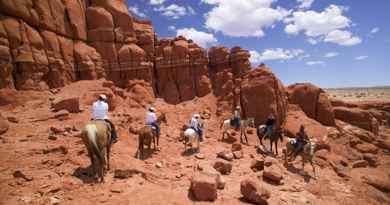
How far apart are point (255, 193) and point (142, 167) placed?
4.43m

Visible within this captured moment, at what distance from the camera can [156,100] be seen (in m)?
21.5

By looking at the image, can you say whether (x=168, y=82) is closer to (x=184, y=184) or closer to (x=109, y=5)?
(x=109, y=5)

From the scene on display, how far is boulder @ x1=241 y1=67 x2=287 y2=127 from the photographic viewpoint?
59.9ft

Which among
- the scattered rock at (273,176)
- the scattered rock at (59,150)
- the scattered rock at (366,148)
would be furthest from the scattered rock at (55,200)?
the scattered rock at (366,148)

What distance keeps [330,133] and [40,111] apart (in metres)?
20.9

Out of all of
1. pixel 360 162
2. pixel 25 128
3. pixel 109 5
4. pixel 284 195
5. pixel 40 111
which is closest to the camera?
pixel 284 195

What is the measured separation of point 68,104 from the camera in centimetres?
1287

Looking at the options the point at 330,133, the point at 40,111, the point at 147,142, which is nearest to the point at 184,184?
the point at 147,142

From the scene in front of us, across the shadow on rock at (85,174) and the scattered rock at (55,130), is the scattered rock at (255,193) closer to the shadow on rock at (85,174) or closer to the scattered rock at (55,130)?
the shadow on rock at (85,174)

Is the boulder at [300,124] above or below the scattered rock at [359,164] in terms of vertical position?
above

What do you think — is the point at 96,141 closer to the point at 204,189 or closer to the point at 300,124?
the point at 204,189

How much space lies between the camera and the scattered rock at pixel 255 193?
720cm

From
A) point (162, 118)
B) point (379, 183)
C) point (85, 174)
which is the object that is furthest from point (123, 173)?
point (379, 183)

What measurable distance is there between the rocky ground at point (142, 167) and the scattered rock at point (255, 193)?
31 mm
